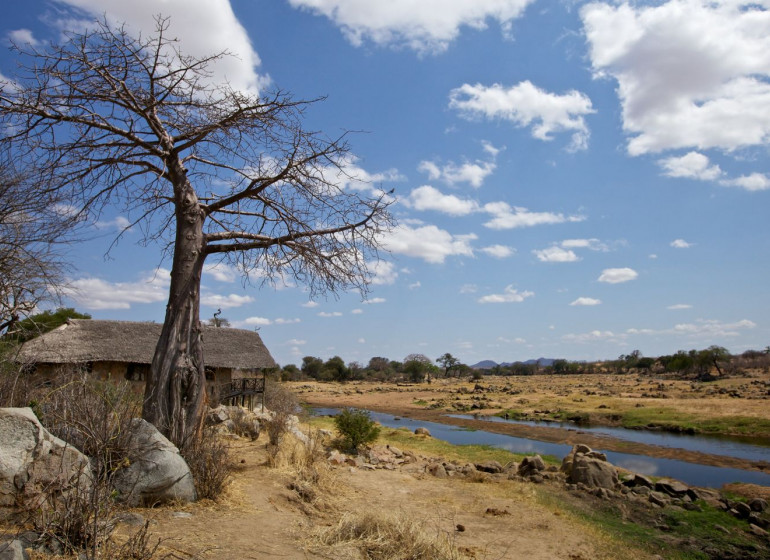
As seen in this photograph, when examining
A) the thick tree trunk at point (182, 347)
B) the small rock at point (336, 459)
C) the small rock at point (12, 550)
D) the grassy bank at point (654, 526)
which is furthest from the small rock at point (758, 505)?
the small rock at point (12, 550)

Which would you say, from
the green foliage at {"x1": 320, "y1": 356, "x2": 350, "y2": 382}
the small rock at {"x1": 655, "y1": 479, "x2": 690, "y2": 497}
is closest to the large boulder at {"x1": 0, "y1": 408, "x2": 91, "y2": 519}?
the small rock at {"x1": 655, "y1": 479, "x2": 690, "y2": 497}

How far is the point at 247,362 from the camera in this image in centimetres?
2417

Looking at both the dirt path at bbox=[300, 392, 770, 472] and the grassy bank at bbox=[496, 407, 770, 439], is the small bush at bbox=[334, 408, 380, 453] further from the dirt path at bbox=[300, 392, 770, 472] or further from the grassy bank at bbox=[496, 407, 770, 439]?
the grassy bank at bbox=[496, 407, 770, 439]

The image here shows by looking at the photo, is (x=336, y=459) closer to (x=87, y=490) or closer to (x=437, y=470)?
(x=437, y=470)

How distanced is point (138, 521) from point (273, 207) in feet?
15.6

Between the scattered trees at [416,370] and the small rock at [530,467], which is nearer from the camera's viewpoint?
the small rock at [530,467]

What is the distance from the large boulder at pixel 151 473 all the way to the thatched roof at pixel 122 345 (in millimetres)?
14460

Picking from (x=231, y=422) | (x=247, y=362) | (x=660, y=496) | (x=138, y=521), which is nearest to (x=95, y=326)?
(x=247, y=362)

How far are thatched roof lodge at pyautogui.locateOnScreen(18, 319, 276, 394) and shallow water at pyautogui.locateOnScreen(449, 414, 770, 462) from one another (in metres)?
17.6

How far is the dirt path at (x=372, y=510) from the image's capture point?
5297mm

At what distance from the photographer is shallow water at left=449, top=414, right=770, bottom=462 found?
→ 70.5ft

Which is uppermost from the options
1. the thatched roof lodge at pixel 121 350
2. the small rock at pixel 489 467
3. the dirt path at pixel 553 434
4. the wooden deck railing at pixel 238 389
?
the thatched roof lodge at pixel 121 350

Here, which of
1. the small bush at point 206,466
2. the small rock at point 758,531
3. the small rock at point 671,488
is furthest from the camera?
the small rock at point 671,488

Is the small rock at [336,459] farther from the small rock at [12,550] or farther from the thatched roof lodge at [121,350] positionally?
the thatched roof lodge at [121,350]
